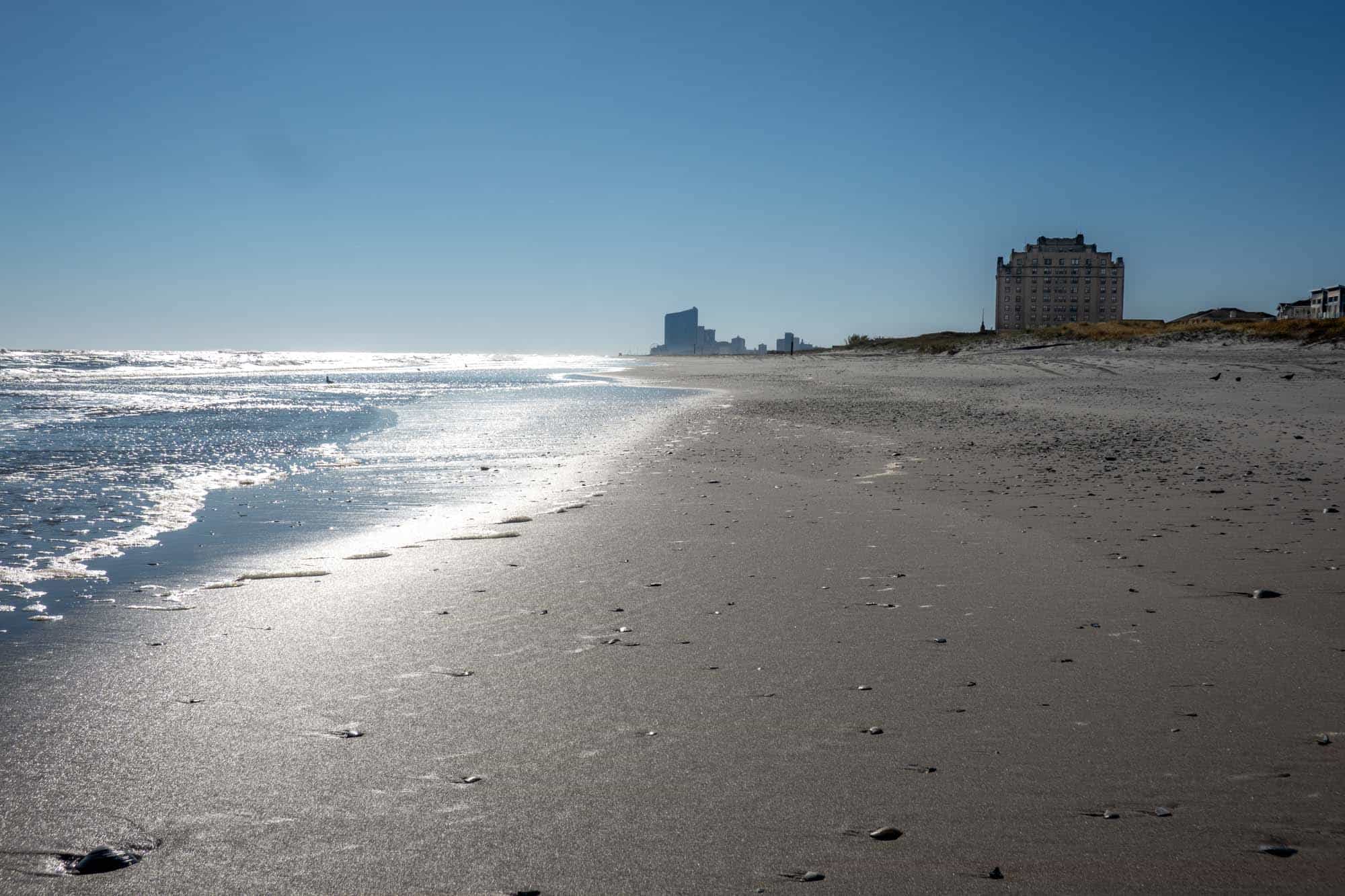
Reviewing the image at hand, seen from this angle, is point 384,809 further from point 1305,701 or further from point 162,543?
point 162,543

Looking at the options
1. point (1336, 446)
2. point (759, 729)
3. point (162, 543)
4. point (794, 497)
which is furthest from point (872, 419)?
point (759, 729)

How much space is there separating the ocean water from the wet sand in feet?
3.53

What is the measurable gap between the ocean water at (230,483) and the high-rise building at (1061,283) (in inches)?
4323

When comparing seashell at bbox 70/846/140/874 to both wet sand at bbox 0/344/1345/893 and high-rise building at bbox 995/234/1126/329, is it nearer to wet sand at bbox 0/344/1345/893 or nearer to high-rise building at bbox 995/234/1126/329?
wet sand at bbox 0/344/1345/893

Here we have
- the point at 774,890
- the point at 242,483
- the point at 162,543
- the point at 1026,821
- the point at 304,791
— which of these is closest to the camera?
the point at 774,890

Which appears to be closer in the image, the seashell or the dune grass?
the seashell

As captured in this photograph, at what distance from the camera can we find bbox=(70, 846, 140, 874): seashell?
2.32m

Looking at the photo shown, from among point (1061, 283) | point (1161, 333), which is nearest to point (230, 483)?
point (1161, 333)

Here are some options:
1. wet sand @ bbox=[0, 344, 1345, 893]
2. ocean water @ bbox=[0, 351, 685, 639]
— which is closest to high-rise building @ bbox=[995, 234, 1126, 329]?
ocean water @ bbox=[0, 351, 685, 639]

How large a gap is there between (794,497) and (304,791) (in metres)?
6.47

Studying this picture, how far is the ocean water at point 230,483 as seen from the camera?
6145mm

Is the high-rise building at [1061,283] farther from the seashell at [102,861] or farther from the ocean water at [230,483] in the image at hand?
the seashell at [102,861]

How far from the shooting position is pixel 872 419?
17938 millimetres

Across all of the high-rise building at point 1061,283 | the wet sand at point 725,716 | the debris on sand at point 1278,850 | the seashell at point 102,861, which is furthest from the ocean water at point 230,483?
the high-rise building at point 1061,283
